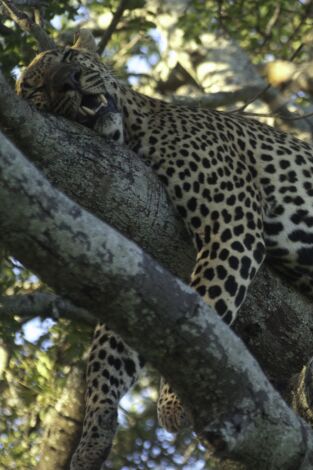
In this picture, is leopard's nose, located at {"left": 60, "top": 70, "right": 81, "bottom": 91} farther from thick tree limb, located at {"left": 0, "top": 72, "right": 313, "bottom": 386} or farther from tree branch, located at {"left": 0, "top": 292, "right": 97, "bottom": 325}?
tree branch, located at {"left": 0, "top": 292, "right": 97, "bottom": 325}

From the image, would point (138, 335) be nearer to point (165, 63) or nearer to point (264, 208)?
point (264, 208)

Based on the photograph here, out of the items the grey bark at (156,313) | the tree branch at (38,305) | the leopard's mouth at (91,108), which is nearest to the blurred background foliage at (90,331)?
the tree branch at (38,305)

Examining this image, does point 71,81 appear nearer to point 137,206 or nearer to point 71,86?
point 71,86

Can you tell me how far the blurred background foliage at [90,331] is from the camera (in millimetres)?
8453

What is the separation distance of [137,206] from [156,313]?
2.16 metres

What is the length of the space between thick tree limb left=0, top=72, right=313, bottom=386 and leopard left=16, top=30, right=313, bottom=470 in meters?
0.19

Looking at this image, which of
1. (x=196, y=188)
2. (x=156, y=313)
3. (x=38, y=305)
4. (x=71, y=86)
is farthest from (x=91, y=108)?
(x=156, y=313)

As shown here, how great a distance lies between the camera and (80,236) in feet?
12.9

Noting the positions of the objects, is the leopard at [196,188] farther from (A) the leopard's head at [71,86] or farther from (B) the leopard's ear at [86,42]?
(B) the leopard's ear at [86,42]

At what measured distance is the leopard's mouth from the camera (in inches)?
261

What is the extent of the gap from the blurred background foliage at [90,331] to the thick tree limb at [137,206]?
156 cm

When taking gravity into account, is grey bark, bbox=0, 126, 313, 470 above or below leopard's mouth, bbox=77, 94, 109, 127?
above

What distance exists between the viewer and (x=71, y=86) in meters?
6.85

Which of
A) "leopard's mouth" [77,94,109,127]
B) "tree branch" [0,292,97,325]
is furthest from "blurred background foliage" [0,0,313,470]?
"leopard's mouth" [77,94,109,127]
